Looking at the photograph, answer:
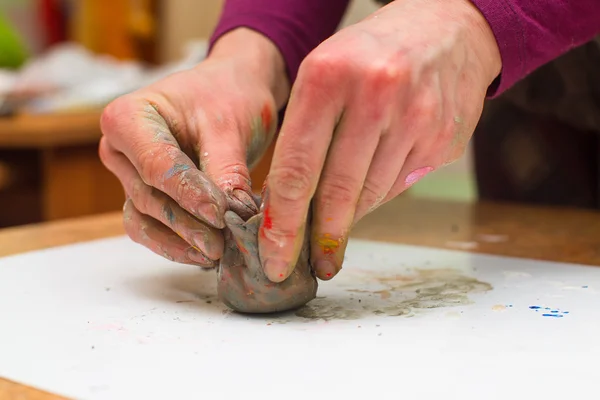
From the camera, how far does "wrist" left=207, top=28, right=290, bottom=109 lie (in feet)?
2.78

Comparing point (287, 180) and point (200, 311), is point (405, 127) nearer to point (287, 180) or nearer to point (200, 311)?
point (287, 180)

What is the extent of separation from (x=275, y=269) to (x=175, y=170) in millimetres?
133

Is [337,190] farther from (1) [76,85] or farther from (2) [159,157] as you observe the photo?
(1) [76,85]

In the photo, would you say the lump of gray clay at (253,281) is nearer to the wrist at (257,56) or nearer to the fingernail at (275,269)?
the fingernail at (275,269)

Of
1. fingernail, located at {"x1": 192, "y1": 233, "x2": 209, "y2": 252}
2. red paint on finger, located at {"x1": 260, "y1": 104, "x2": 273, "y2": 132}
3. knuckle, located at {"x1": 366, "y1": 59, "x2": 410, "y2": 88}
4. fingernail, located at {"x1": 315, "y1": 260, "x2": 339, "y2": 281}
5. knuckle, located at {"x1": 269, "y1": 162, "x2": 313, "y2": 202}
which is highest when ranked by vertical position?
knuckle, located at {"x1": 366, "y1": 59, "x2": 410, "y2": 88}

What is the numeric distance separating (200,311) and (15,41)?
1553 mm

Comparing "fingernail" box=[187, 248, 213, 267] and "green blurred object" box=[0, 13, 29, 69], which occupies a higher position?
"fingernail" box=[187, 248, 213, 267]

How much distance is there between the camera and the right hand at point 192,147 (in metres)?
0.63

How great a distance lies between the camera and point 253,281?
1.96 ft

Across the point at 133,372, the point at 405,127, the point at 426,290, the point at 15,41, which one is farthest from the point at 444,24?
the point at 15,41

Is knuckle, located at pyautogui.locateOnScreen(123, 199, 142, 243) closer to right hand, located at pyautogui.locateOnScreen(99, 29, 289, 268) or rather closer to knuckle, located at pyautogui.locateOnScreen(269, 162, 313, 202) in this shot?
right hand, located at pyautogui.locateOnScreen(99, 29, 289, 268)

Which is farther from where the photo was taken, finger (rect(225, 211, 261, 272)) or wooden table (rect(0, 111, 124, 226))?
wooden table (rect(0, 111, 124, 226))

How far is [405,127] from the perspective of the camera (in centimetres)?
56

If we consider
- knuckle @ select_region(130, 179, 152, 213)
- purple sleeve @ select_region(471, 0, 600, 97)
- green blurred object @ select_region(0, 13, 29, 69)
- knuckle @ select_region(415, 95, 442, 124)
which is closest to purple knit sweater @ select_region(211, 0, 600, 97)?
purple sleeve @ select_region(471, 0, 600, 97)
